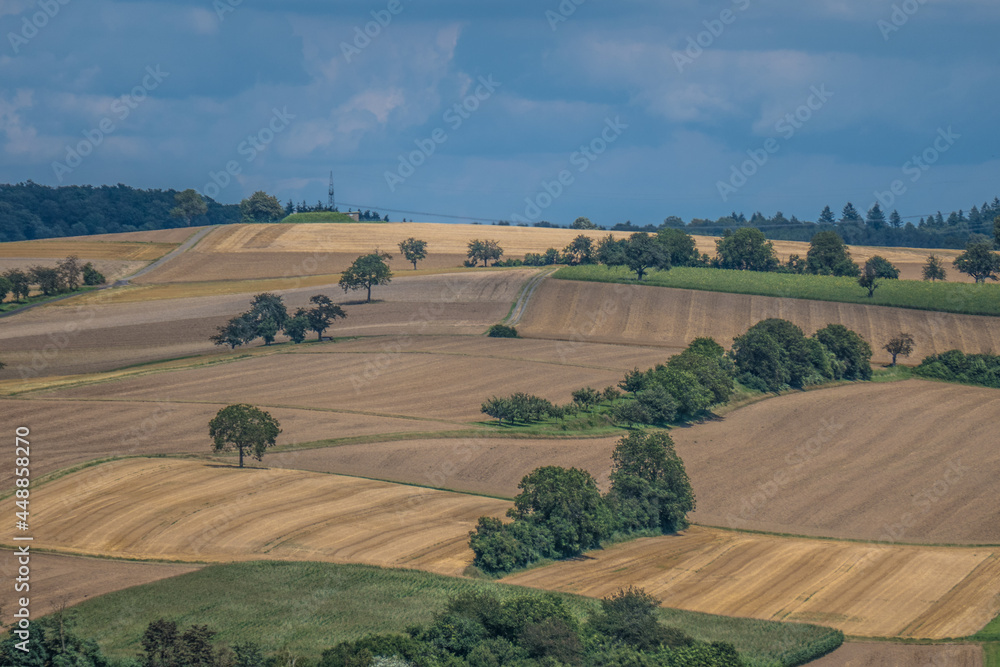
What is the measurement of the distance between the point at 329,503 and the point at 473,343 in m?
57.4

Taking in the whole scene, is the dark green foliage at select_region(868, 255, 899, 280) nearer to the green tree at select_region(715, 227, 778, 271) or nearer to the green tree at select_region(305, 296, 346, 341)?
the green tree at select_region(715, 227, 778, 271)

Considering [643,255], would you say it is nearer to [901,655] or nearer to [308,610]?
[901,655]

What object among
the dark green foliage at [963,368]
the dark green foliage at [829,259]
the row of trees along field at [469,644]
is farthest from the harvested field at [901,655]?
the dark green foliage at [829,259]

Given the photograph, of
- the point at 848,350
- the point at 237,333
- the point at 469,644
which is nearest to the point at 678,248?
the point at 848,350

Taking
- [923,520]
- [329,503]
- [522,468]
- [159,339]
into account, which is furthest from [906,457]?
[159,339]

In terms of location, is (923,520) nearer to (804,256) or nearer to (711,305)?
(711,305)

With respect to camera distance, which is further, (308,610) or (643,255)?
(643,255)

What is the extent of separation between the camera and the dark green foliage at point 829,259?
15300 centimetres

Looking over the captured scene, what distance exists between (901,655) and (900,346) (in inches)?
3037

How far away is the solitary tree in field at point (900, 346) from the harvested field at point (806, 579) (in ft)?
188

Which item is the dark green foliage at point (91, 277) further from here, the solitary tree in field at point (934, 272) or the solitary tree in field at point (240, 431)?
the solitary tree in field at point (934, 272)

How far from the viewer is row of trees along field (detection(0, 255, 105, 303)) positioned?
126m

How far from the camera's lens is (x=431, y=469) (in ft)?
211

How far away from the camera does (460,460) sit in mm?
66375
